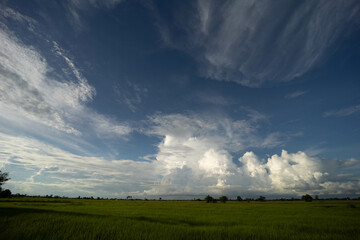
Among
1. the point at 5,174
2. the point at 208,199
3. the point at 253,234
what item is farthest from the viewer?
the point at 208,199

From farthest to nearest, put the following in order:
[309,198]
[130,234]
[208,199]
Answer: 1. [309,198]
2. [208,199]
3. [130,234]

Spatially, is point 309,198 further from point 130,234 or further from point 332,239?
point 130,234

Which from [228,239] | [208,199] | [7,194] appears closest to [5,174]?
Result: [7,194]

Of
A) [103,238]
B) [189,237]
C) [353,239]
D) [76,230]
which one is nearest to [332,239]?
[353,239]

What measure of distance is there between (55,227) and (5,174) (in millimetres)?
62473

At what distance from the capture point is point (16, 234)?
30.5 feet

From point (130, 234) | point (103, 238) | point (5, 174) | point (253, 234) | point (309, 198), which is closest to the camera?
point (103, 238)

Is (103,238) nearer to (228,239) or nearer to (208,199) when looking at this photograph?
(228,239)

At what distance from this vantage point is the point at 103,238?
9086mm

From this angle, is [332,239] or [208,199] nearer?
[332,239]

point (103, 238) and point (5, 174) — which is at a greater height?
point (5, 174)

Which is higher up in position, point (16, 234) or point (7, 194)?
point (7, 194)

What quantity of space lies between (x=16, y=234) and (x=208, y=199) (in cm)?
9597

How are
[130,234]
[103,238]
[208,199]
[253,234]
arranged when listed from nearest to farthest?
1. [103,238]
2. [130,234]
3. [253,234]
4. [208,199]
